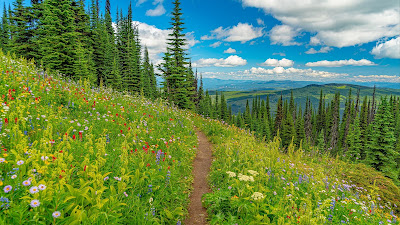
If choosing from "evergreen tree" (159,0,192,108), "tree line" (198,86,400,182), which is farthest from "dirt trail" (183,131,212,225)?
"evergreen tree" (159,0,192,108)

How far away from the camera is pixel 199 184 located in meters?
6.74

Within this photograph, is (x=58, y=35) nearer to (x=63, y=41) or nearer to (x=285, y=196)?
(x=63, y=41)

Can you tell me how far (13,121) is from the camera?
14.2ft

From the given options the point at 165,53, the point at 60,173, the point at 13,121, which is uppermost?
the point at 165,53

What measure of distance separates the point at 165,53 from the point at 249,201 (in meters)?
24.1

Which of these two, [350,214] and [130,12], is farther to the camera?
[130,12]

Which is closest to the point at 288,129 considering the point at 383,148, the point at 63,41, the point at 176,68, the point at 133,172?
the point at 383,148

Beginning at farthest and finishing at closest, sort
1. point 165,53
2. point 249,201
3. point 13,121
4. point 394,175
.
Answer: point 165,53 → point 394,175 → point 249,201 → point 13,121

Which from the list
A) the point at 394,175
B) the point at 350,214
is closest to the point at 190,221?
the point at 350,214

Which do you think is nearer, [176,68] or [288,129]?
[176,68]

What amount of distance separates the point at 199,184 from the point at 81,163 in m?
4.11

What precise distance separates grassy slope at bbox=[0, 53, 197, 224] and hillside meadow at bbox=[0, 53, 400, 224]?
19 mm

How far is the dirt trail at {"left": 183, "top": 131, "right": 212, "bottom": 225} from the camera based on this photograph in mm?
4820

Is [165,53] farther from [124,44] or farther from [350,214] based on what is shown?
[124,44]
